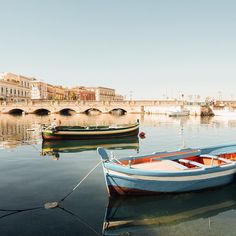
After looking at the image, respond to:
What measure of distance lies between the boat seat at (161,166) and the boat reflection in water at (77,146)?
1120cm

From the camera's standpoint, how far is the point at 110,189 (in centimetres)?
1191

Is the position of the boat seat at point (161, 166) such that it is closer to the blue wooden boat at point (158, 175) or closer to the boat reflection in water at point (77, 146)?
the blue wooden boat at point (158, 175)

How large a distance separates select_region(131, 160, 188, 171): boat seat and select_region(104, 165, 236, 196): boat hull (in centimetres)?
81

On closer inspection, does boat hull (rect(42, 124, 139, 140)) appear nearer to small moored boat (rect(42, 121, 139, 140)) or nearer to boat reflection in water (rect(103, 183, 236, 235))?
small moored boat (rect(42, 121, 139, 140))

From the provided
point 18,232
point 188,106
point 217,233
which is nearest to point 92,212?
point 18,232

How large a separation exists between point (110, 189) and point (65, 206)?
2.15 m

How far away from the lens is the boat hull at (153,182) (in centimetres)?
1154

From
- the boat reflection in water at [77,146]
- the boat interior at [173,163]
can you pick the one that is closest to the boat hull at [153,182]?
the boat interior at [173,163]

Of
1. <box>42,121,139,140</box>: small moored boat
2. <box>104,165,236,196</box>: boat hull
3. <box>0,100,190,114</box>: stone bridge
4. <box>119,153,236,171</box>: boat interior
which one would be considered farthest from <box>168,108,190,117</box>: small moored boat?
<box>104,165,236,196</box>: boat hull

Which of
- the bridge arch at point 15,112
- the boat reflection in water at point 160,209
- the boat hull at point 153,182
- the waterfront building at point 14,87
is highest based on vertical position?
the waterfront building at point 14,87

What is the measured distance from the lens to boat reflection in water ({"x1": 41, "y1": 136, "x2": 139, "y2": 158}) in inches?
980

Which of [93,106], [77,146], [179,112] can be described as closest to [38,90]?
[93,106]

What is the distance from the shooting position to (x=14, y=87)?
13738 centimetres

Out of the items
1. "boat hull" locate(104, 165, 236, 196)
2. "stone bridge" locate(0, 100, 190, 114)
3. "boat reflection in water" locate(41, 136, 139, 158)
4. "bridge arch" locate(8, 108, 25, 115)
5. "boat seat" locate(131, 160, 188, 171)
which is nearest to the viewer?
"boat hull" locate(104, 165, 236, 196)
